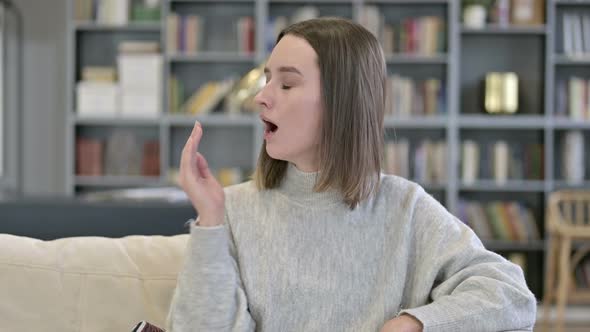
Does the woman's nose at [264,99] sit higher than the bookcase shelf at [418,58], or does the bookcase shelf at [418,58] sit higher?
the bookcase shelf at [418,58]

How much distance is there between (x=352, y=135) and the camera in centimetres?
158

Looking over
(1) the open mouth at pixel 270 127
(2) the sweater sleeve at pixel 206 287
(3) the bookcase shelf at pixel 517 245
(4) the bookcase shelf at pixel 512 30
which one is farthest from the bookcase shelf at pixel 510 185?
(2) the sweater sleeve at pixel 206 287

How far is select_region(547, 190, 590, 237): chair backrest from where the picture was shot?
475 centimetres

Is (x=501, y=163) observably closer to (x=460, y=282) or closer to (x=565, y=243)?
(x=565, y=243)

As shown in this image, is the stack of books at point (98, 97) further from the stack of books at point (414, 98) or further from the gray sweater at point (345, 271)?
the gray sweater at point (345, 271)

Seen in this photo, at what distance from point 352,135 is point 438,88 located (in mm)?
4114

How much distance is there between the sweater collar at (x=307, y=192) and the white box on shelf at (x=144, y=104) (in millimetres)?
4117

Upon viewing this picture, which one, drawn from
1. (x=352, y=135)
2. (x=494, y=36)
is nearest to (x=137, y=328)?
(x=352, y=135)

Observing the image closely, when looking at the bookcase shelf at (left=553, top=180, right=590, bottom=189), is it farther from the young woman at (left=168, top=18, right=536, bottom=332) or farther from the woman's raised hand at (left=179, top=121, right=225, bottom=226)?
the woman's raised hand at (left=179, top=121, right=225, bottom=226)

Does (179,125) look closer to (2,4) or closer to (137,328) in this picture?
(2,4)

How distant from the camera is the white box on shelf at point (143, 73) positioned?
5.62 metres

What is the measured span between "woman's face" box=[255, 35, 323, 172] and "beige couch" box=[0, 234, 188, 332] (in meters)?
0.33

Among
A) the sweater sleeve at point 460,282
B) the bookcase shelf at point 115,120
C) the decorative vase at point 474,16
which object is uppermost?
the decorative vase at point 474,16

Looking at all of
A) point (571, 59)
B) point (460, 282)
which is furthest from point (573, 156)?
point (460, 282)
